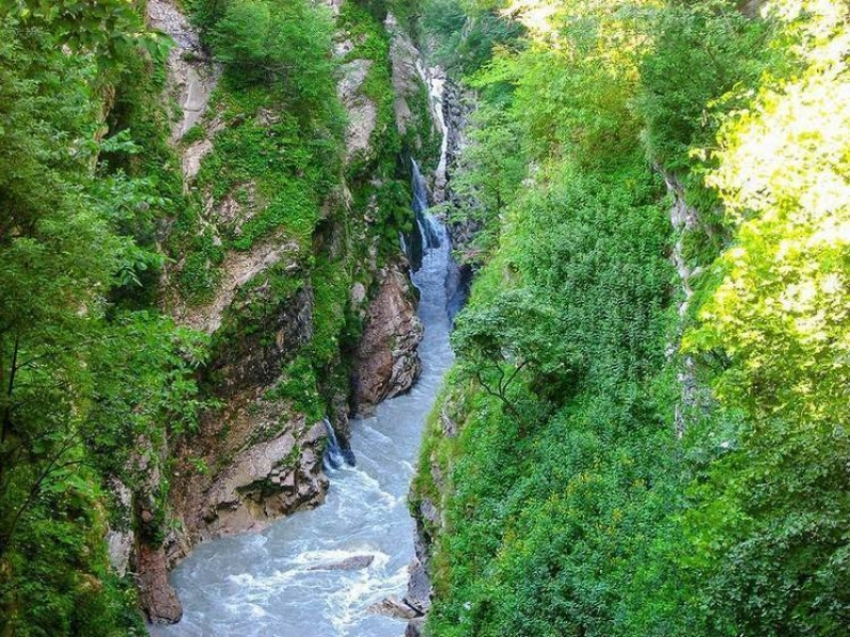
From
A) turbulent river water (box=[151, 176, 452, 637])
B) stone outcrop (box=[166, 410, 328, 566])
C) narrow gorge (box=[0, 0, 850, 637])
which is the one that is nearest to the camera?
narrow gorge (box=[0, 0, 850, 637])

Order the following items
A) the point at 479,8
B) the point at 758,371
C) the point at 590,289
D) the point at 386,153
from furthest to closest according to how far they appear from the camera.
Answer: the point at 386,153 → the point at 479,8 → the point at 590,289 → the point at 758,371

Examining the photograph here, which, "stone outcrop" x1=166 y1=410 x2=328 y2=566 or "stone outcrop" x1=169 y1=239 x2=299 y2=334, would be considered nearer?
"stone outcrop" x1=166 y1=410 x2=328 y2=566

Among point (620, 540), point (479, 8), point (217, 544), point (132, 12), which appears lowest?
point (217, 544)

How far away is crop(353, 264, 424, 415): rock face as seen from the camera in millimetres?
29328

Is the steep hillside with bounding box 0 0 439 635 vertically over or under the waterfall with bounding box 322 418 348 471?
over

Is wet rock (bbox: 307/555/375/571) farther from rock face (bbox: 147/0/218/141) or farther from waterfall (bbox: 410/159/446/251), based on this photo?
waterfall (bbox: 410/159/446/251)

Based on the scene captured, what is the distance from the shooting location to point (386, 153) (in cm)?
3250

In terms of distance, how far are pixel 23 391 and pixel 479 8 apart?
26032 mm

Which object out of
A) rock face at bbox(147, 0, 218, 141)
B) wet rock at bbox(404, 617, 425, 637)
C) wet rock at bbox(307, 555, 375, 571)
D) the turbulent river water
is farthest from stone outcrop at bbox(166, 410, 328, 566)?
rock face at bbox(147, 0, 218, 141)

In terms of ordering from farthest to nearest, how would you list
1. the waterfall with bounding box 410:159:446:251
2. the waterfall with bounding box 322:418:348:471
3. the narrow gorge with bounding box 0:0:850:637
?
the waterfall with bounding box 410:159:446:251 < the waterfall with bounding box 322:418:348:471 < the narrow gorge with bounding box 0:0:850:637

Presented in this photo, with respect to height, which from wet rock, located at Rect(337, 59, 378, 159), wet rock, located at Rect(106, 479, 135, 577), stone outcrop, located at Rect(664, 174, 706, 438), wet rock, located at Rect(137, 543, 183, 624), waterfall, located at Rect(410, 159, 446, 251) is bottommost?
wet rock, located at Rect(137, 543, 183, 624)

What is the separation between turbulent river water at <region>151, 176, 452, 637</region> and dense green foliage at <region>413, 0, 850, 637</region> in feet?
11.8

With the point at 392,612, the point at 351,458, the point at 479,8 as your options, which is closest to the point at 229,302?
the point at 351,458

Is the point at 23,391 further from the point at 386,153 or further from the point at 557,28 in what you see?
the point at 386,153
